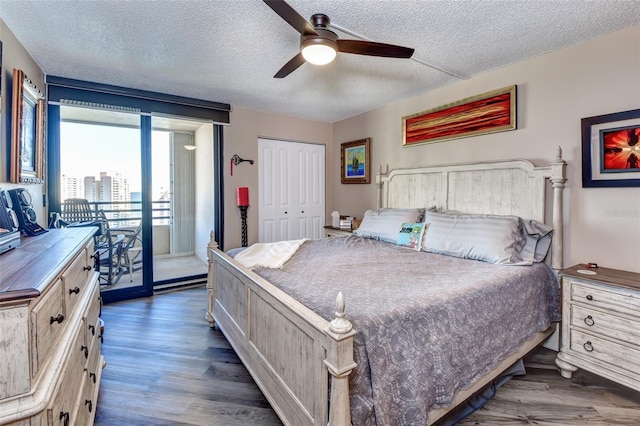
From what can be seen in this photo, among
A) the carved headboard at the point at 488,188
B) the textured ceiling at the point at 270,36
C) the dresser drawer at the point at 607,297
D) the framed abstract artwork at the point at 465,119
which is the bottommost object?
the dresser drawer at the point at 607,297

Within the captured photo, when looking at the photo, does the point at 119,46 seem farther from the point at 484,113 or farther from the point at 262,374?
the point at 484,113

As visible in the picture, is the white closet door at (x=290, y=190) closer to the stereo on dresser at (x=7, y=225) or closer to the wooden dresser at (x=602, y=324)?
the stereo on dresser at (x=7, y=225)

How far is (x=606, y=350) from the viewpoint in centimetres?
201

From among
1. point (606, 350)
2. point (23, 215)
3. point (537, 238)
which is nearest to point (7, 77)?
point (23, 215)

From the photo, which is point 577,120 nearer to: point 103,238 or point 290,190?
point 290,190

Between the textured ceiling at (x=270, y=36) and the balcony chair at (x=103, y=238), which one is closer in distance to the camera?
the textured ceiling at (x=270, y=36)

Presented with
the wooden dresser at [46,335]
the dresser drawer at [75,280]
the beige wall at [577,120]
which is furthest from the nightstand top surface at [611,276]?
the dresser drawer at [75,280]

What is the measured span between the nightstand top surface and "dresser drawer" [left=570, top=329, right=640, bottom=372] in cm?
39

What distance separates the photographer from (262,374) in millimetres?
1854

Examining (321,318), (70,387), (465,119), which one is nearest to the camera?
(70,387)

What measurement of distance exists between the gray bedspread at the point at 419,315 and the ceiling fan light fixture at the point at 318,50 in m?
1.41

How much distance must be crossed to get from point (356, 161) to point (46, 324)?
4.11m

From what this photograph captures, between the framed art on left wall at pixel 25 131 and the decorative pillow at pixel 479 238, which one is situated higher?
the framed art on left wall at pixel 25 131

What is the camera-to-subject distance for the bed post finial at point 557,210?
2.46 m
